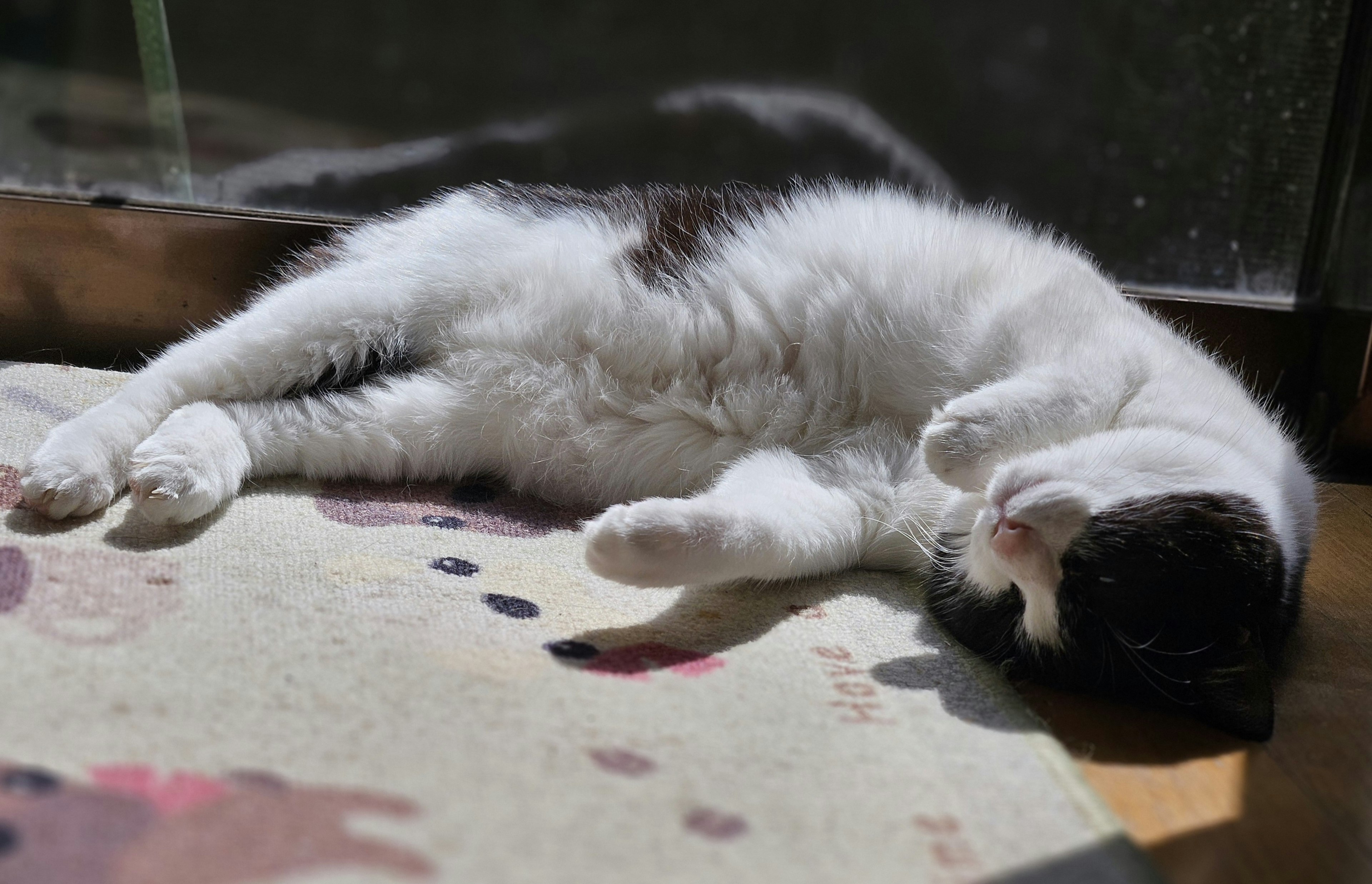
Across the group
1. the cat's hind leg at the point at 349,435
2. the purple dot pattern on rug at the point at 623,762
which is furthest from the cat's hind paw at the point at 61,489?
the purple dot pattern on rug at the point at 623,762

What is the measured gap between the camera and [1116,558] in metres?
1.29

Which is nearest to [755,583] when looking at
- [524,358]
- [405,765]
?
[524,358]

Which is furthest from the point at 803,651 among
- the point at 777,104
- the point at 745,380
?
the point at 777,104

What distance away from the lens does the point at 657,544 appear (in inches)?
50.3

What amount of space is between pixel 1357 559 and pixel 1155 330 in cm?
61

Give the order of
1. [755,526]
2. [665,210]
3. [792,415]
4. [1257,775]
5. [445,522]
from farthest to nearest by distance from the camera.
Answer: [665,210], [792,415], [445,522], [755,526], [1257,775]

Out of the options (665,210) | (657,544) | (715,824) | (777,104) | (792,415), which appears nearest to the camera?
(715,824)

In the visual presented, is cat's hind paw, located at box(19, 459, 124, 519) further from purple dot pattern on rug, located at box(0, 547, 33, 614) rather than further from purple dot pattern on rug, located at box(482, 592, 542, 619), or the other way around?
purple dot pattern on rug, located at box(482, 592, 542, 619)

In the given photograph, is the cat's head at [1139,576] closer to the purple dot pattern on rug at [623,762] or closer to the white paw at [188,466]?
the purple dot pattern on rug at [623,762]

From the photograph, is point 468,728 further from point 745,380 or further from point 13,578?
point 745,380

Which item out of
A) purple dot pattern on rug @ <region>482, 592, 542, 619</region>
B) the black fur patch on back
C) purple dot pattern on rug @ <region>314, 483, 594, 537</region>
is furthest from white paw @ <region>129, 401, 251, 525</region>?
the black fur patch on back

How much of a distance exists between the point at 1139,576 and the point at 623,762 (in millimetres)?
732

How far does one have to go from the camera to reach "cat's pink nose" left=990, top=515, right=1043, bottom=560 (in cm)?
134

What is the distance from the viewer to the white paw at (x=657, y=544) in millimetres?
1260
